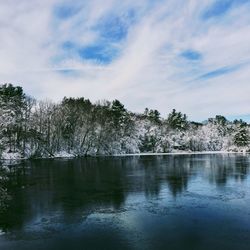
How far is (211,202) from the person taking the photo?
843 inches

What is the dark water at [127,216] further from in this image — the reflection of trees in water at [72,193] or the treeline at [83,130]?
the treeline at [83,130]

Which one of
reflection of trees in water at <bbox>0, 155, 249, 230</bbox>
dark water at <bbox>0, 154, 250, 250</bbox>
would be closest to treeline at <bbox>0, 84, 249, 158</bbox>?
reflection of trees in water at <bbox>0, 155, 249, 230</bbox>

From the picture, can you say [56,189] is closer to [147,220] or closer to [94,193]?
A: [94,193]

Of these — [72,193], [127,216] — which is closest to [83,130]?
[72,193]

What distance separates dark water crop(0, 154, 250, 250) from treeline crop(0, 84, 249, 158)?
3446 centimetres

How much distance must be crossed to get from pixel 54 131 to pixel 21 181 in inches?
1918

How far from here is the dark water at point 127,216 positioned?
13.6 metres

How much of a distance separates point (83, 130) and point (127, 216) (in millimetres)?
68686

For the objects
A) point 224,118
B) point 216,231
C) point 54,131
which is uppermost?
point 224,118

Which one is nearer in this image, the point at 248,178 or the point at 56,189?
the point at 56,189

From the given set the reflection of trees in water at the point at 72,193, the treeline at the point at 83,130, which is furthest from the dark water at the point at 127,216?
the treeline at the point at 83,130

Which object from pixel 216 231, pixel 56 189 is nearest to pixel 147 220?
pixel 216 231

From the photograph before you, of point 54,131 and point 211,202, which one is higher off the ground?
point 54,131

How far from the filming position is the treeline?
71188mm
